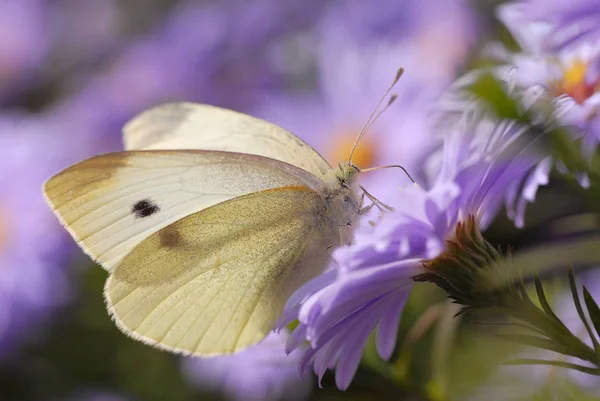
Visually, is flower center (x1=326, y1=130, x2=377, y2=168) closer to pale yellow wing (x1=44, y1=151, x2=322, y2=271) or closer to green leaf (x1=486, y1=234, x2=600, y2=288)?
pale yellow wing (x1=44, y1=151, x2=322, y2=271)

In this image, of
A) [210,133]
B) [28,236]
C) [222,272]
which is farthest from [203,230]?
[28,236]

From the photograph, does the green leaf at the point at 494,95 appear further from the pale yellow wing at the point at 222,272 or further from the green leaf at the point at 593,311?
the pale yellow wing at the point at 222,272

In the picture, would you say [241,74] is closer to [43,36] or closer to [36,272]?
[36,272]

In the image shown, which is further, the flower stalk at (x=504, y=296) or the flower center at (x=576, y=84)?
the flower center at (x=576, y=84)

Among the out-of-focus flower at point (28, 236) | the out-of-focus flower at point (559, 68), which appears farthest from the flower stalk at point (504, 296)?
the out-of-focus flower at point (28, 236)

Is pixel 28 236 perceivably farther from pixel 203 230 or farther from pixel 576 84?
pixel 576 84

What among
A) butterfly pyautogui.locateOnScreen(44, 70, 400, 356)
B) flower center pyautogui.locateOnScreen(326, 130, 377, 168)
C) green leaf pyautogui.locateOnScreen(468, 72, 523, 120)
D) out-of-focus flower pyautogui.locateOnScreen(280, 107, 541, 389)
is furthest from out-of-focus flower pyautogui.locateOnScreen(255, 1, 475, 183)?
green leaf pyautogui.locateOnScreen(468, 72, 523, 120)
